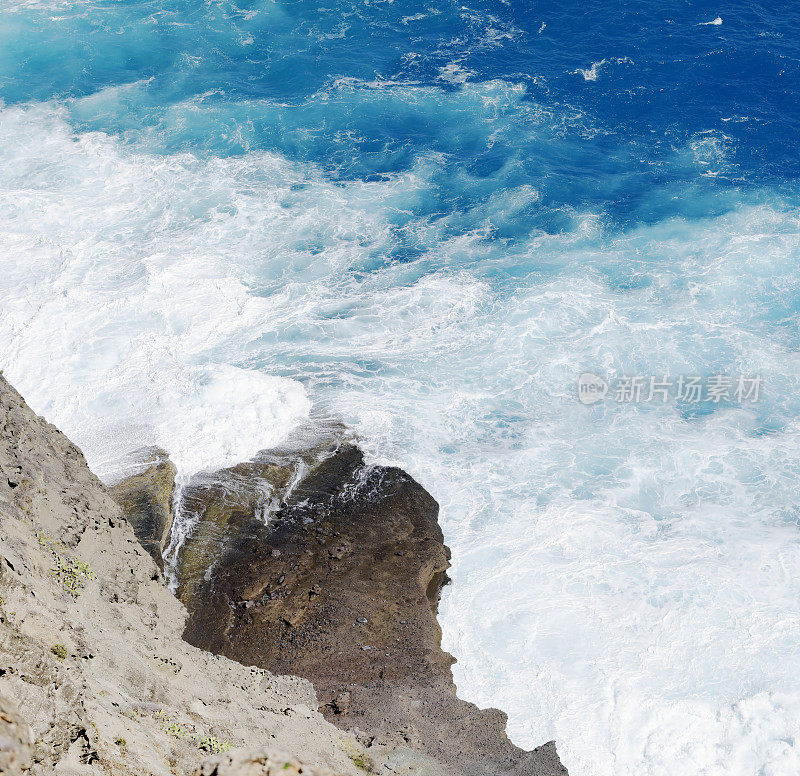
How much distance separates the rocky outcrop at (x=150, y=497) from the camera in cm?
2889

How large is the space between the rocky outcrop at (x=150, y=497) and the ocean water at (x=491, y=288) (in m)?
1.07

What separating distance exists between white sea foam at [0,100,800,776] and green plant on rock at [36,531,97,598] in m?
13.4

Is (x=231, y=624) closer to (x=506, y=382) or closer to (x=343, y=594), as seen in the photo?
(x=343, y=594)

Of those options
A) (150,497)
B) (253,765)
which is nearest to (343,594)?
(150,497)

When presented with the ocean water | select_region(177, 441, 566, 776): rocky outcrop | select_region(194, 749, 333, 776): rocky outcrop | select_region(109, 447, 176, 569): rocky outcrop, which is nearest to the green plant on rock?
select_region(177, 441, 566, 776): rocky outcrop

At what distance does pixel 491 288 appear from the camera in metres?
43.0

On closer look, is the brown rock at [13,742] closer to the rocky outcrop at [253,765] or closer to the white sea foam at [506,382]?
the rocky outcrop at [253,765]

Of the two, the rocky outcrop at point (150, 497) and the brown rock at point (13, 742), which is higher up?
the brown rock at point (13, 742)

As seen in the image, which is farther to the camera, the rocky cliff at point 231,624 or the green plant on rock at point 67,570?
the green plant on rock at point 67,570

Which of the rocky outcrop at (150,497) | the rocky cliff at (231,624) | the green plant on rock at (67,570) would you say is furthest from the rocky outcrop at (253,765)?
→ the rocky outcrop at (150,497)

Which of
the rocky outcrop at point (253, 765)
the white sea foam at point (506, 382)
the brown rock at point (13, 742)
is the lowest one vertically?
the white sea foam at point (506, 382)

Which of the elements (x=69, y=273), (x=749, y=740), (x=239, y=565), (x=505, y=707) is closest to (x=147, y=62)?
(x=69, y=273)

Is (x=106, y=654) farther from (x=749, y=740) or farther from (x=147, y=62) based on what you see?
(x=147, y=62)

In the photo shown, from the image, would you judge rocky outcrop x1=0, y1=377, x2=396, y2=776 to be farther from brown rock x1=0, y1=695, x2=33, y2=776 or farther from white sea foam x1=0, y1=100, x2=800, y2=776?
white sea foam x1=0, y1=100, x2=800, y2=776
